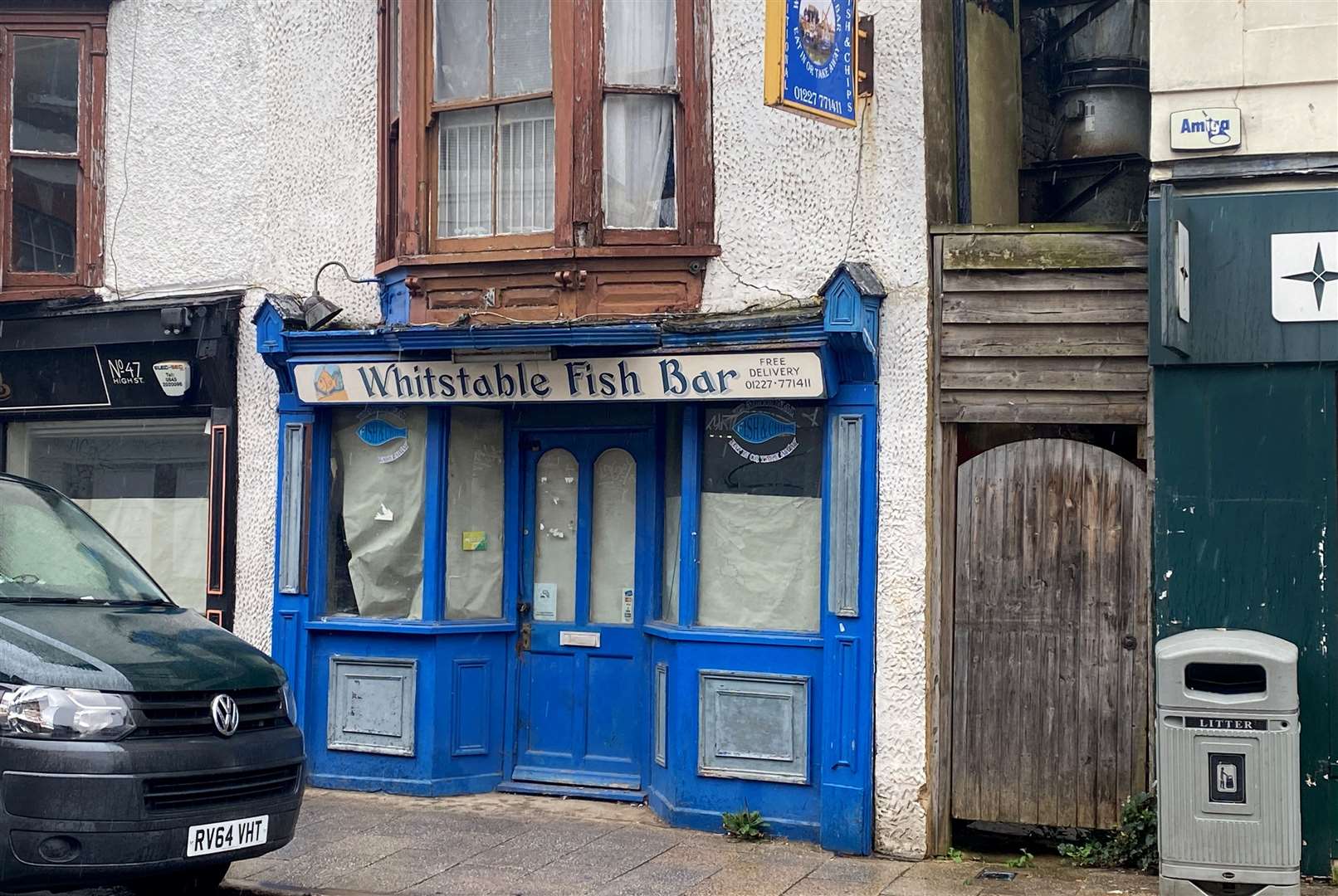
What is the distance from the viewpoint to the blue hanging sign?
23.9 ft

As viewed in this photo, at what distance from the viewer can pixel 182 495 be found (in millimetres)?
10508

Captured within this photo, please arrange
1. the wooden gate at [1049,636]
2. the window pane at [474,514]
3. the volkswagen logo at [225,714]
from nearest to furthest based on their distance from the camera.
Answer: the volkswagen logo at [225,714]
the wooden gate at [1049,636]
the window pane at [474,514]

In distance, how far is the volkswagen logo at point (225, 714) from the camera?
617 centimetres

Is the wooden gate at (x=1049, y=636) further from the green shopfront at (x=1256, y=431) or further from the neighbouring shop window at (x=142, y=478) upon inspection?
the neighbouring shop window at (x=142, y=478)

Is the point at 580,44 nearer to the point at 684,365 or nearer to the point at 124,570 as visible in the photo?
the point at 684,365

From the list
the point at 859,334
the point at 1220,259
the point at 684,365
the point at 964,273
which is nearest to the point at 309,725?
the point at 684,365

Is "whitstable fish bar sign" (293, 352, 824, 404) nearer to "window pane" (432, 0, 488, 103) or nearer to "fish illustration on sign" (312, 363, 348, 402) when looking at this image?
"fish illustration on sign" (312, 363, 348, 402)

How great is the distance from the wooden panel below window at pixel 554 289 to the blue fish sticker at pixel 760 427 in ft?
2.44

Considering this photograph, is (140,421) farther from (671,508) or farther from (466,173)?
(671,508)

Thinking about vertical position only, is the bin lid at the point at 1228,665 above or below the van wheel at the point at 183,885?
above

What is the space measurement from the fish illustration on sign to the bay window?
64 centimetres

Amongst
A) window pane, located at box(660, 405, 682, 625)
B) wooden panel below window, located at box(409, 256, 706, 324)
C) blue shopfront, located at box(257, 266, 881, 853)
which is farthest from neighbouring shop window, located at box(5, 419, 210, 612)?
window pane, located at box(660, 405, 682, 625)

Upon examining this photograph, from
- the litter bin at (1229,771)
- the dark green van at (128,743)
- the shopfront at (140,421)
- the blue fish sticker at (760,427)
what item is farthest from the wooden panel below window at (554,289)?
the litter bin at (1229,771)

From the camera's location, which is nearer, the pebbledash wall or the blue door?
the pebbledash wall
